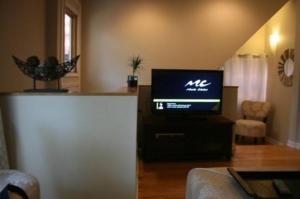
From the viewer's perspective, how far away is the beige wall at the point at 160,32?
535cm

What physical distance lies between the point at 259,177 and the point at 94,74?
4.58 meters

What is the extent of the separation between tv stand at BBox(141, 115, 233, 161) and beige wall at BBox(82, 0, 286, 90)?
1.77 m

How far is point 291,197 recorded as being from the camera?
961 millimetres

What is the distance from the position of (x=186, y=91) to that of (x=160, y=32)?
5.90 ft

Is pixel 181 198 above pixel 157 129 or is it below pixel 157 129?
below

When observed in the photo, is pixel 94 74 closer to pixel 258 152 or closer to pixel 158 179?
pixel 158 179

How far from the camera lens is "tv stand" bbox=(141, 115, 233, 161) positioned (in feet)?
12.8

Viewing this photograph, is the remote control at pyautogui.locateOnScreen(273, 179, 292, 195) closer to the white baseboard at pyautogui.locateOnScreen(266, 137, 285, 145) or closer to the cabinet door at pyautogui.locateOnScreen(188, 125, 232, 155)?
the cabinet door at pyautogui.locateOnScreen(188, 125, 232, 155)

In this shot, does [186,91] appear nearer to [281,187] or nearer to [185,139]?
[185,139]

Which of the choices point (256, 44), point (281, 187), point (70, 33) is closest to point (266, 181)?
point (281, 187)

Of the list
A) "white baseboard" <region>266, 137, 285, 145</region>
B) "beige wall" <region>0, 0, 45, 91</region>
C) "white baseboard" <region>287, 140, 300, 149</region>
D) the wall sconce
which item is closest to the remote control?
"beige wall" <region>0, 0, 45, 91</region>

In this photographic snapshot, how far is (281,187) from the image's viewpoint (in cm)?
102

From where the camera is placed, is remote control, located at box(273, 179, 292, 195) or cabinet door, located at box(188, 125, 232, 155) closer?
remote control, located at box(273, 179, 292, 195)

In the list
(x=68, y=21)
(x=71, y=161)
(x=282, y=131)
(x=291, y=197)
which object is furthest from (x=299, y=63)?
(x=291, y=197)
